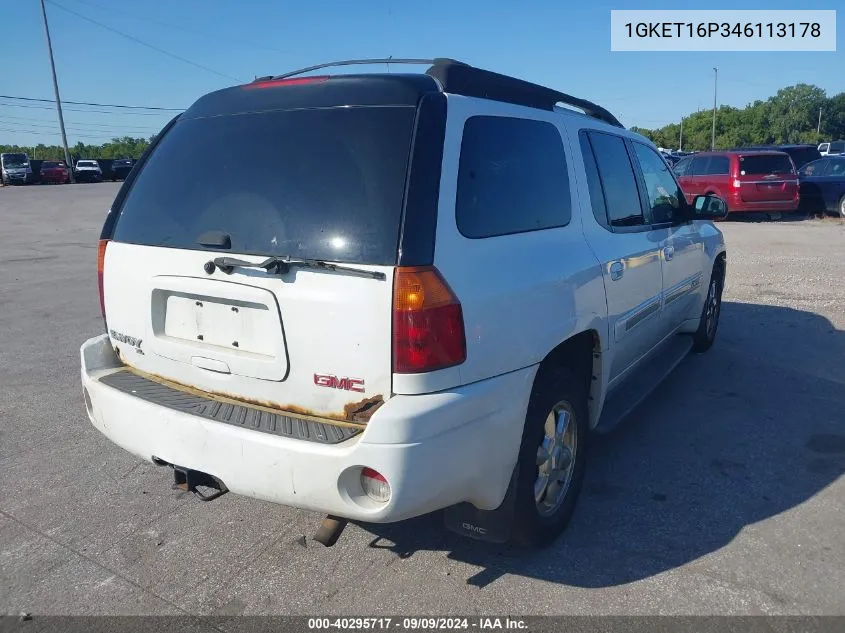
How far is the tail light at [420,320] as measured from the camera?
7.63 ft

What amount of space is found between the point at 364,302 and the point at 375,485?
0.64 metres

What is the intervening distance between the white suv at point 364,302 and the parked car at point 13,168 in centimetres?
4628

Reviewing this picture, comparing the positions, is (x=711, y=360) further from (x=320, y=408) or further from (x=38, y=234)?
(x=38, y=234)

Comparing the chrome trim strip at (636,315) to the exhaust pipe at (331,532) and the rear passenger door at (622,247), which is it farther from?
the exhaust pipe at (331,532)

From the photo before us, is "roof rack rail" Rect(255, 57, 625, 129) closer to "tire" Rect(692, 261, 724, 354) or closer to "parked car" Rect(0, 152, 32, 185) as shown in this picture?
"tire" Rect(692, 261, 724, 354)

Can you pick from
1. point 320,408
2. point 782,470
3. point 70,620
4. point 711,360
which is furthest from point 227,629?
point 711,360

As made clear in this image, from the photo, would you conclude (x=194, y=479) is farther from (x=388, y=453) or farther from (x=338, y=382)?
(x=388, y=453)

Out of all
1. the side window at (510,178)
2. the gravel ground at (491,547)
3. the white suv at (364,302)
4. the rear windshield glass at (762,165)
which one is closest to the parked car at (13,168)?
the rear windshield glass at (762,165)

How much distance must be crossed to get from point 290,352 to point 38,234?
16806 millimetres

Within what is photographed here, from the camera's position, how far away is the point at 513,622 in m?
2.63

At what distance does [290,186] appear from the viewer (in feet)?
8.56

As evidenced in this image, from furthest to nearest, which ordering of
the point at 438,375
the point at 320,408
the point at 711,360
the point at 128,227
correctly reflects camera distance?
the point at 711,360, the point at 128,227, the point at 320,408, the point at 438,375

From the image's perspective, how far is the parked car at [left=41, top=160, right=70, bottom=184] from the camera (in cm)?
4497

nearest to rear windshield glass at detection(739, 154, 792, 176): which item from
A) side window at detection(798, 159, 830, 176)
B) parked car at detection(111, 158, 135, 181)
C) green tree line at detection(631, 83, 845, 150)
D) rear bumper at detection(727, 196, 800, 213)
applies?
rear bumper at detection(727, 196, 800, 213)
